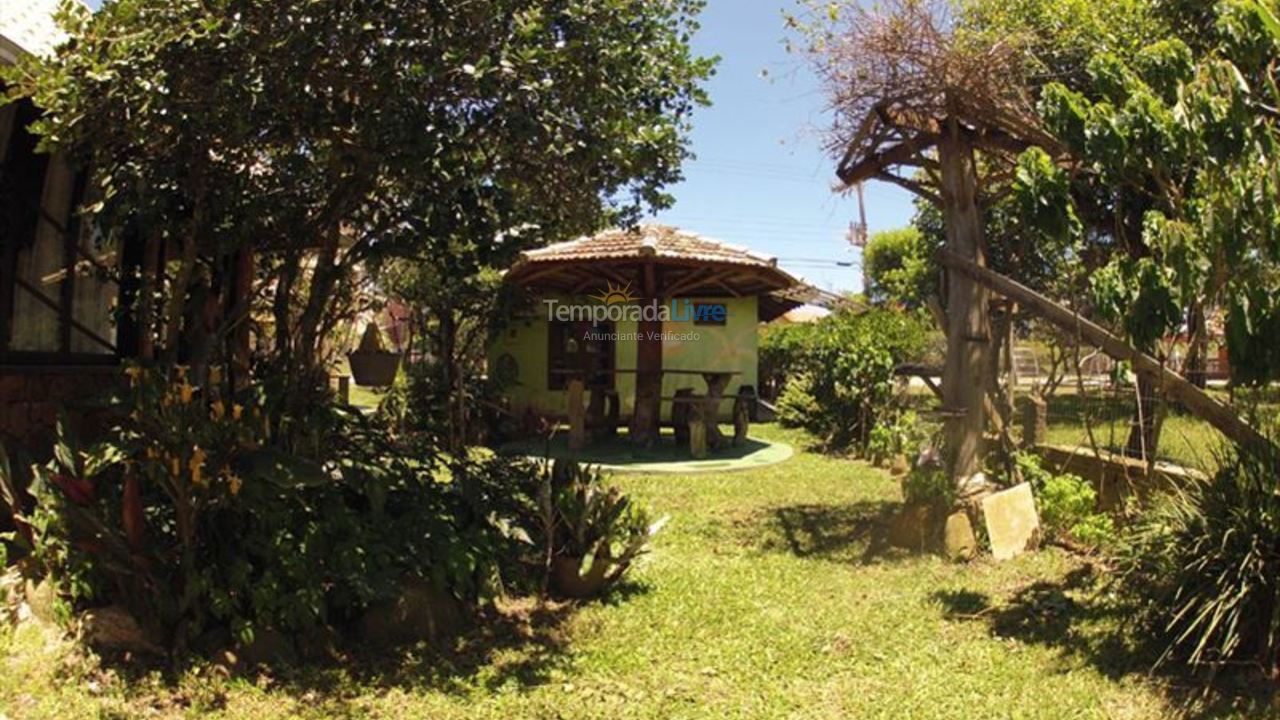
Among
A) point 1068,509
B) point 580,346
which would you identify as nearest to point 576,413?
point 580,346

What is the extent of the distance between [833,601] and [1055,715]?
1.79 m

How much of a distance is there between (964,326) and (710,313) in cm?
920

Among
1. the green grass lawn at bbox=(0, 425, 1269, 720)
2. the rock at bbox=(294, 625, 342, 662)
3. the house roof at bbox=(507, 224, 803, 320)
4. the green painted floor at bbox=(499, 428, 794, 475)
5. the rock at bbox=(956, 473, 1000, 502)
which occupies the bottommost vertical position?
the green grass lawn at bbox=(0, 425, 1269, 720)

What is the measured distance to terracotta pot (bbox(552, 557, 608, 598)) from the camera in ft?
17.6

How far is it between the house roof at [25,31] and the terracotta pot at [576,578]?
12.7 ft

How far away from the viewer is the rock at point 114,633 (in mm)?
4016

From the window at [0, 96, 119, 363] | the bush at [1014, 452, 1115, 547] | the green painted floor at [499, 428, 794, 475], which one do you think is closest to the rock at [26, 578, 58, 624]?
the window at [0, 96, 119, 363]

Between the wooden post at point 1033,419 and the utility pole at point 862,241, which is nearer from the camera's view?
the wooden post at point 1033,419

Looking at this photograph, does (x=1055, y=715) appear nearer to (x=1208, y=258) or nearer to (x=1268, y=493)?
(x=1268, y=493)

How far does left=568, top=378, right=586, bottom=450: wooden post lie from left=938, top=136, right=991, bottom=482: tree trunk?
5684 mm

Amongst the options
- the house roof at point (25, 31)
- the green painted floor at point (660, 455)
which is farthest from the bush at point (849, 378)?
the house roof at point (25, 31)

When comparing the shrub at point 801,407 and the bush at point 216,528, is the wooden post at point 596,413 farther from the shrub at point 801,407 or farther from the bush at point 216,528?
the bush at point 216,528

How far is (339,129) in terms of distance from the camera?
4324mm

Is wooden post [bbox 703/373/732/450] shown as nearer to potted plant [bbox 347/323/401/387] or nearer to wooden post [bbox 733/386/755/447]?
wooden post [bbox 733/386/755/447]
